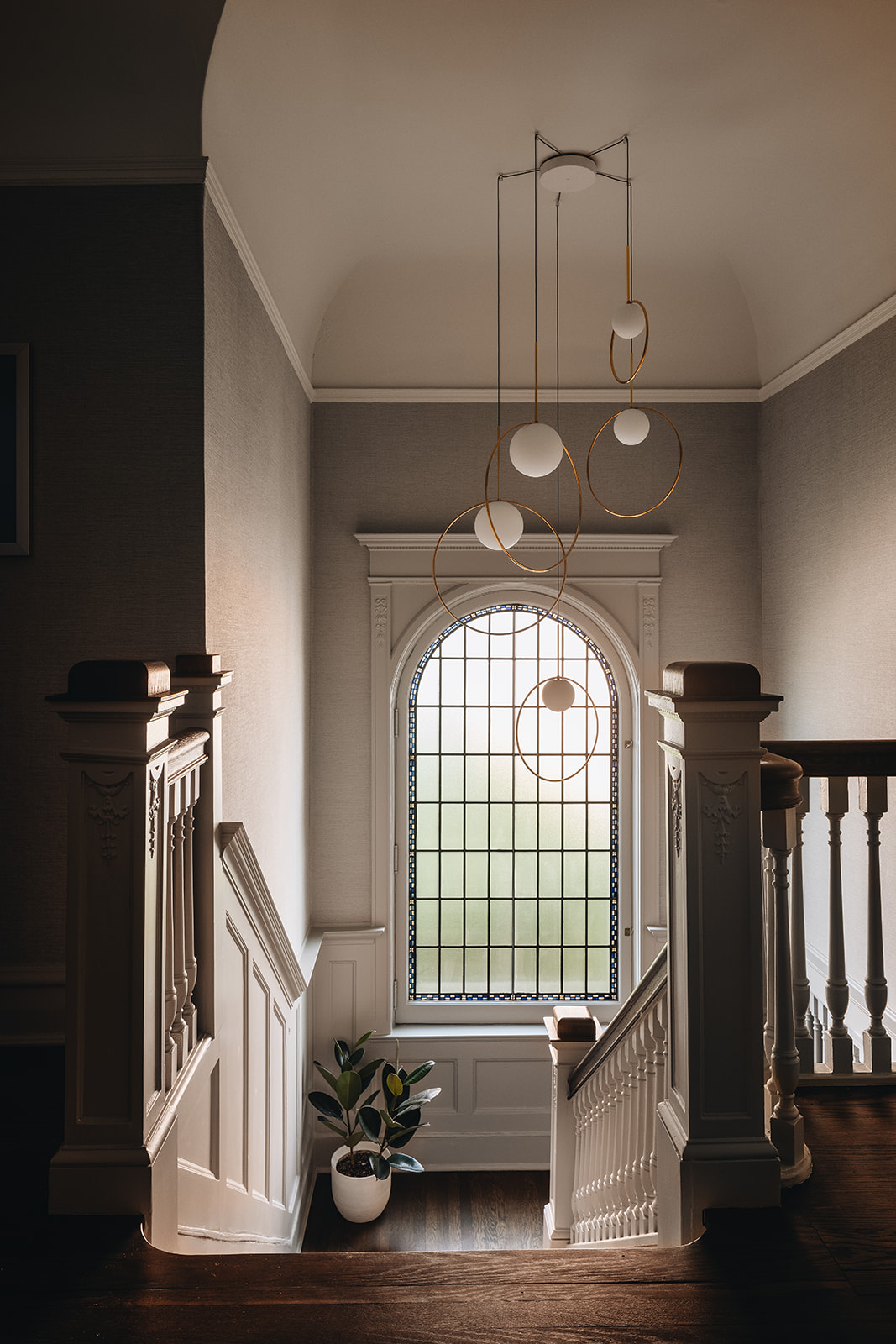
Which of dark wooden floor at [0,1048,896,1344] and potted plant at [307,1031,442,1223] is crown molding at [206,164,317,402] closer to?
dark wooden floor at [0,1048,896,1344]

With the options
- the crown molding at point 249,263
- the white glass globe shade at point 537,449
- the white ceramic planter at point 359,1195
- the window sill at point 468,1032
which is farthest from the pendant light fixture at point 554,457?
the white ceramic planter at point 359,1195

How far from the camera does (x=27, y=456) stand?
240 cm

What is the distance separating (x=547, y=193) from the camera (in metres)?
3.70

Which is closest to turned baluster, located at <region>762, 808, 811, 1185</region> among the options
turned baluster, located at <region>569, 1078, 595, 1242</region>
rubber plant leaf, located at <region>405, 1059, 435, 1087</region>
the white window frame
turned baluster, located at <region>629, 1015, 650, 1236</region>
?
turned baluster, located at <region>629, 1015, 650, 1236</region>

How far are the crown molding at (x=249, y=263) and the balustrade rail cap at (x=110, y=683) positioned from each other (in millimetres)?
1609

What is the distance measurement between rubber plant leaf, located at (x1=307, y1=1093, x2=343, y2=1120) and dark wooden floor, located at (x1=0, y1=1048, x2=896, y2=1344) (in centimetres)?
275

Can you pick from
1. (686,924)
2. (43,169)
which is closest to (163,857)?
(686,924)

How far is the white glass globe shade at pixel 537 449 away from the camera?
115 inches

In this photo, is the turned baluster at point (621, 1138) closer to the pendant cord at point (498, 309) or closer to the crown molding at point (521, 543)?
the pendant cord at point (498, 309)

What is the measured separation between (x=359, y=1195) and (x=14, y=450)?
139 inches

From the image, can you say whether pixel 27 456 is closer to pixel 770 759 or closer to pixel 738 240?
pixel 770 759

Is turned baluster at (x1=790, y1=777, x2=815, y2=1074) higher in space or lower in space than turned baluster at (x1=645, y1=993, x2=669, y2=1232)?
higher

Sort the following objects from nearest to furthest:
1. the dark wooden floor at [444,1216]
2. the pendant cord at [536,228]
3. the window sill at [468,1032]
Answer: the pendant cord at [536,228], the dark wooden floor at [444,1216], the window sill at [468,1032]

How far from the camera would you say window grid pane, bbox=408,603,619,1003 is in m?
4.85
